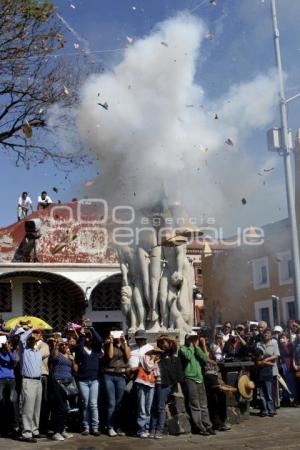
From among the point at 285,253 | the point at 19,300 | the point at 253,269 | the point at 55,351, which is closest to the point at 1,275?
the point at 19,300

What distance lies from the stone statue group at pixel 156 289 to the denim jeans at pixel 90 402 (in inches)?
101

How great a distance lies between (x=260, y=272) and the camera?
38.0 meters

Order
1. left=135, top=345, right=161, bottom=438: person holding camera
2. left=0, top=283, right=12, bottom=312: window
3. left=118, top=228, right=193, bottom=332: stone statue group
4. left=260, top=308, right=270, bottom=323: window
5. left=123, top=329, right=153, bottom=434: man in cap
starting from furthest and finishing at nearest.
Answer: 1. left=260, top=308, right=270, bottom=323: window
2. left=0, top=283, right=12, bottom=312: window
3. left=118, top=228, right=193, bottom=332: stone statue group
4. left=123, top=329, right=153, bottom=434: man in cap
5. left=135, top=345, right=161, bottom=438: person holding camera

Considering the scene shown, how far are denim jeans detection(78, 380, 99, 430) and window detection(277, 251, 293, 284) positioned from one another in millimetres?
26819

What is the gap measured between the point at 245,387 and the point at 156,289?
2564 millimetres

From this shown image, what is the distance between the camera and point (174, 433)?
29.5ft

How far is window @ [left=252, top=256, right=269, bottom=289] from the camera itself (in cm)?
3728

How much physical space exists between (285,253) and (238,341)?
76.5 ft

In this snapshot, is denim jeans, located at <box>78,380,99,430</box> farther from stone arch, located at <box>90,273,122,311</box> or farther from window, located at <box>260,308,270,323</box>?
window, located at <box>260,308,270,323</box>

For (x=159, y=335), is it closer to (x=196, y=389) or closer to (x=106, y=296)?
(x=196, y=389)

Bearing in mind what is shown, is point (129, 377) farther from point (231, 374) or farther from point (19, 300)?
point (19, 300)

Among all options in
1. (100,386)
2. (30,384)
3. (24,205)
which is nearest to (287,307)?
(24,205)

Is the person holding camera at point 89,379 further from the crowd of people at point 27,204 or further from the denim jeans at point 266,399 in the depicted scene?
the crowd of people at point 27,204

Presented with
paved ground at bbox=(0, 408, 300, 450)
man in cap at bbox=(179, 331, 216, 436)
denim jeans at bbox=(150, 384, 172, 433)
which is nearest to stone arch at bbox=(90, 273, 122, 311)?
man in cap at bbox=(179, 331, 216, 436)
